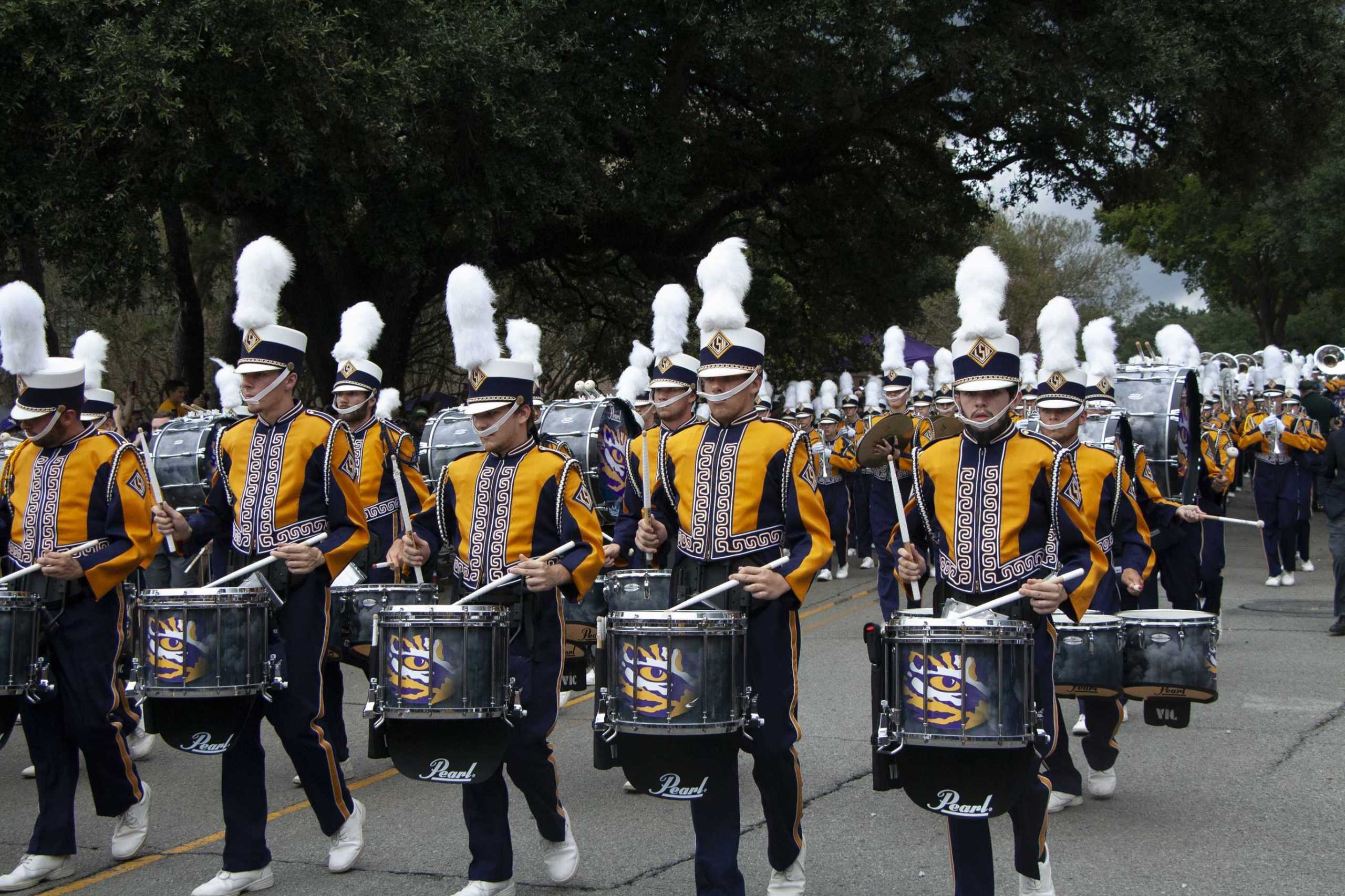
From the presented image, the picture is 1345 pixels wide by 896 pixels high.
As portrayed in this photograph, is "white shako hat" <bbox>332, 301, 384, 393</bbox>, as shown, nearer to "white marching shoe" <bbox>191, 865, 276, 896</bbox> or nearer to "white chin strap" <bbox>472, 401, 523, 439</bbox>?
"white chin strap" <bbox>472, 401, 523, 439</bbox>

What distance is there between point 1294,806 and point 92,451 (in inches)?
220

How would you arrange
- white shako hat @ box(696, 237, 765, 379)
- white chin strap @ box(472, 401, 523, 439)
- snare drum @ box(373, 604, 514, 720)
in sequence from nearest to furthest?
1. snare drum @ box(373, 604, 514, 720)
2. white shako hat @ box(696, 237, 765, 379)
3. white chin strap @ box(472, 401, 523, 439)

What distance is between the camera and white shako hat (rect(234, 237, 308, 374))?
6.05 metres

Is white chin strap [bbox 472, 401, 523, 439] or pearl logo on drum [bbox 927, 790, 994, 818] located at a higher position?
white chin strap [bbox 472, 401, 523, 439]

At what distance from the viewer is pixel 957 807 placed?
454 cm

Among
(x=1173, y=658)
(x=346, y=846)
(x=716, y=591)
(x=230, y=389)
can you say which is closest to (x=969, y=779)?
(x=716, y=591)

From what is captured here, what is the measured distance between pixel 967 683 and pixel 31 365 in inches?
167

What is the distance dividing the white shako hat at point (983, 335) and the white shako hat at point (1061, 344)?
109 centimetres

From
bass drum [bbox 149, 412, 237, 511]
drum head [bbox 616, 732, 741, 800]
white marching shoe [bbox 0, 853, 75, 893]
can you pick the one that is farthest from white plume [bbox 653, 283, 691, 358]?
bass drum [bbox 149, 412, 237, 511]

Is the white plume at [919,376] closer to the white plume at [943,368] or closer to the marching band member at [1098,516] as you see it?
the white plume at [943,368]

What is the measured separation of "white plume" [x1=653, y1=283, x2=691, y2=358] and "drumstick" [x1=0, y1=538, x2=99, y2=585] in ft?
10.2

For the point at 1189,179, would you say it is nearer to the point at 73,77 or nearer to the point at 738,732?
the point at 73,77

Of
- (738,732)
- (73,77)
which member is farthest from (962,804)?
(73,77)

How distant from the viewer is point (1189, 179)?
38.8 metres
